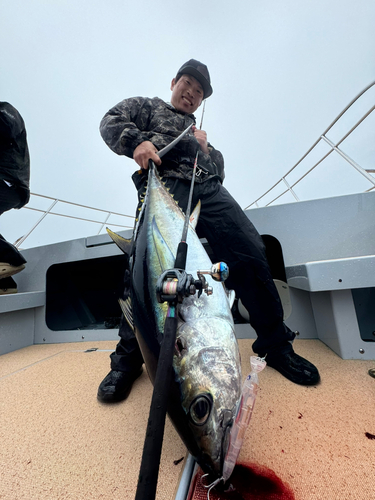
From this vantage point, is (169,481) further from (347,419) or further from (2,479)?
(347,419)

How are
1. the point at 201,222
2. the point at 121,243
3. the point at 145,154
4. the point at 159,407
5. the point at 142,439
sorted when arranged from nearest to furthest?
the point at 159,407 < the point at 142,439 < the point at 121,243 < the point at 145,154 < the point at 201,222

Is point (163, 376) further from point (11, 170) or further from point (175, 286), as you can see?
point (11, 170)

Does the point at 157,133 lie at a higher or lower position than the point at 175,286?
higher

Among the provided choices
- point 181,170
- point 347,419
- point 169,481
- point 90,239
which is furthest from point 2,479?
point 90,239

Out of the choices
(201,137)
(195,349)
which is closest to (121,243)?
(195,349)

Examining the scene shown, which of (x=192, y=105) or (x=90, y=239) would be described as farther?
(x=90, y=239)

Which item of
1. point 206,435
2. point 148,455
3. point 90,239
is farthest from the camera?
point 90,239

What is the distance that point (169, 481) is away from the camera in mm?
637

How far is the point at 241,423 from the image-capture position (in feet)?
1.80

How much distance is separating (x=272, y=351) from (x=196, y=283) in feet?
3.09

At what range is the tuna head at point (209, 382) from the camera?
54 cm

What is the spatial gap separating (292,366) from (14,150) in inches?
110

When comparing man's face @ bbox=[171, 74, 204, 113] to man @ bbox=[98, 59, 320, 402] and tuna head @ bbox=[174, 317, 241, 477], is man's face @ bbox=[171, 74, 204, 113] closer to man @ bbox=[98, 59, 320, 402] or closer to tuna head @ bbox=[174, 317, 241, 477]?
man @ bbox=[98, 59, 320, 402]

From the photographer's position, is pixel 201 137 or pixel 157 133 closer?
pixel 157 133
